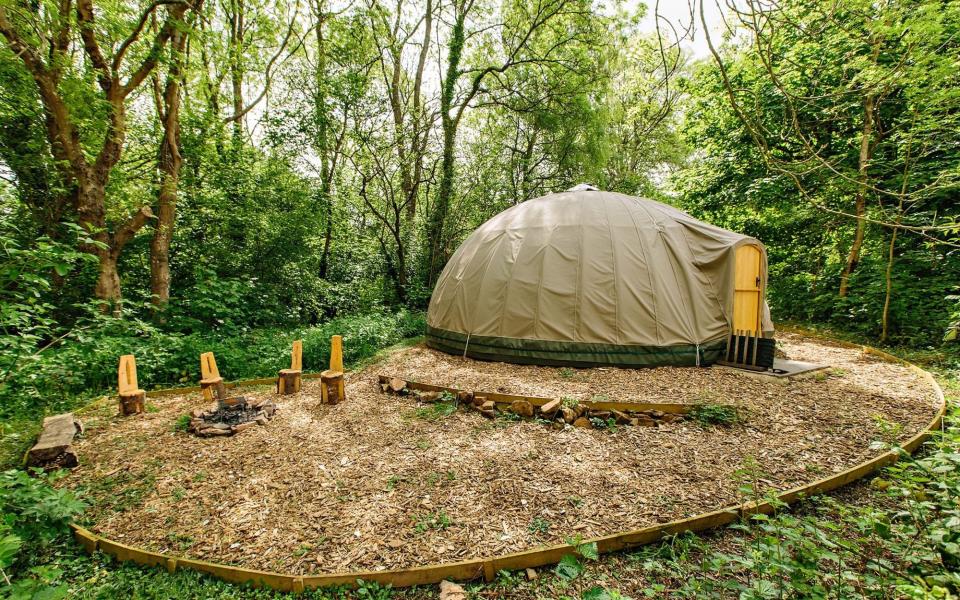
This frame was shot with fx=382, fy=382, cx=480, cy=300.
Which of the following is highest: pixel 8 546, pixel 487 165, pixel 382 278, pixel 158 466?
pixel 487 165

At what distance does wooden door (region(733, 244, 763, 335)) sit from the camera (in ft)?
23.0

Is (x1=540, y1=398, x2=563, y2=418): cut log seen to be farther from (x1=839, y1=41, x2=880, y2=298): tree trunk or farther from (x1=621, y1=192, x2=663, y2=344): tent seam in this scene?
(x1=839, y1=41, x2=880, y2=298): tree trunk

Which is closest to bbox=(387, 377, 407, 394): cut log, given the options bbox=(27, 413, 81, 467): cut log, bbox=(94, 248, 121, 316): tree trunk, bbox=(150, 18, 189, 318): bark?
bbox=(27, 413, 81, 467): cut log

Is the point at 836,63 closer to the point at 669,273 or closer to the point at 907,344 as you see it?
the point at 907,344

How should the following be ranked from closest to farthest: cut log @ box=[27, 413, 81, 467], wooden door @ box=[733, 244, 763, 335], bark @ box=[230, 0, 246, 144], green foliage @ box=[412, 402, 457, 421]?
1. cut log @ box=[27, 413, 81, 467]
2. green foliage @ box=[412, 402, 457, 421]
3. wooden door @ box=[733, 244, 763, 335]
4. bark @ box=[230, 0, 246, 144]

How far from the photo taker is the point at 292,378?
18.7ft

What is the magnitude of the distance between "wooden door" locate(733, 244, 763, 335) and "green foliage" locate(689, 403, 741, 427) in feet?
10.5

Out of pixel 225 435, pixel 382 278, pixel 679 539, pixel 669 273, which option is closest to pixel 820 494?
pixel 679 539

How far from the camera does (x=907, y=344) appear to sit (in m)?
7.91

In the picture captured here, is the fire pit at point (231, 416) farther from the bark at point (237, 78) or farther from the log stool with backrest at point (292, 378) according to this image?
the bark at point (237, 78)

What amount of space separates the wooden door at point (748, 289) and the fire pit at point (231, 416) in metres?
7.74

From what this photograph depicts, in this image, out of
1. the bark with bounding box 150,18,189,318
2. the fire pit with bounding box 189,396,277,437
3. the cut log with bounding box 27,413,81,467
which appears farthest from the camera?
the bark with bounding box 150,18,189,318

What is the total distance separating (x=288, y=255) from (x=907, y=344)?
45.9 feet

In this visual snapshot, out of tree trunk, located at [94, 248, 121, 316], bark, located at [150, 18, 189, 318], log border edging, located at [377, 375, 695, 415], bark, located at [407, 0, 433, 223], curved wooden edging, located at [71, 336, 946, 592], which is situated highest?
bark, located at [407, 0, 433, 223]
